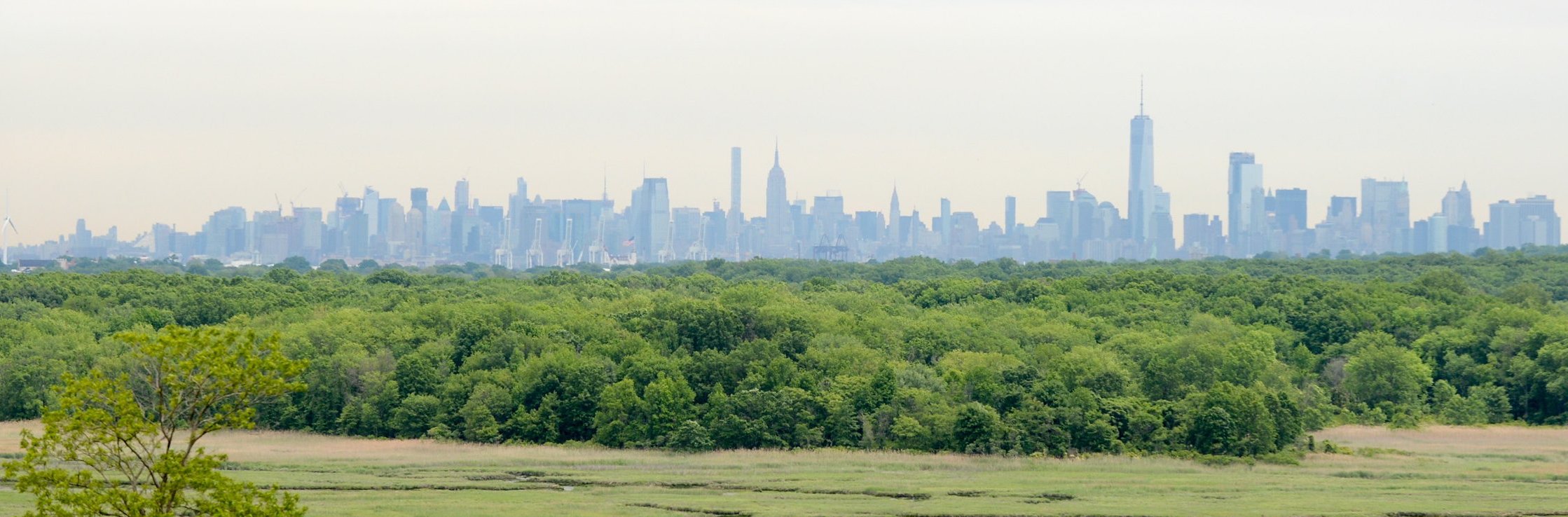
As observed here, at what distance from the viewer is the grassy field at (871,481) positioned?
186ft

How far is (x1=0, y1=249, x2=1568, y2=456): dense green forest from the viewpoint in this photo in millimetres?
74562

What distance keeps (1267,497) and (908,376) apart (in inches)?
945

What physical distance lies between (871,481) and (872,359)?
72.4ft

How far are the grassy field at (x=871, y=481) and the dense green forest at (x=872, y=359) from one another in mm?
2454

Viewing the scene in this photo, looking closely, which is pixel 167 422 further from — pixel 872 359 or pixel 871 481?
pixel 872 359

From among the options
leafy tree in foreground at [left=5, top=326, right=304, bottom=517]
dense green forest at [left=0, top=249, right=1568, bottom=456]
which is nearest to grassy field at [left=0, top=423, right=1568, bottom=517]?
dense green forest at [left=0, top=249, right=1568, bottom=456]

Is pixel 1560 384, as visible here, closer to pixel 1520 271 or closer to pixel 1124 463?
pixel 1124 463

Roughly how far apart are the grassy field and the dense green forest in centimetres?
245

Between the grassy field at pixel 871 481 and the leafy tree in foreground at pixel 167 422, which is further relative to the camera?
the grassy field at pixel 871 481

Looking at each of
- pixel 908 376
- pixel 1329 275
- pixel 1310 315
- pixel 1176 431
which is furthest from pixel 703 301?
pixel 1329 275

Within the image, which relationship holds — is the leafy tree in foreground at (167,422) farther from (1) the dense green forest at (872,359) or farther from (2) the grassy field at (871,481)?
(1) the dense green forest at (872,359)

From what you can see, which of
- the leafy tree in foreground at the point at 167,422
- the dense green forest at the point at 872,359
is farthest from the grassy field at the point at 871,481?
the leafy tree in foreground at the point at 167,422

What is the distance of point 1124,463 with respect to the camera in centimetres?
6969

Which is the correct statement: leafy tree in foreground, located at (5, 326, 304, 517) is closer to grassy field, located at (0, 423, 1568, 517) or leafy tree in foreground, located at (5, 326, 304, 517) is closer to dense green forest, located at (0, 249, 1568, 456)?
grassy field, located at (0, 423, 1568, 517)
